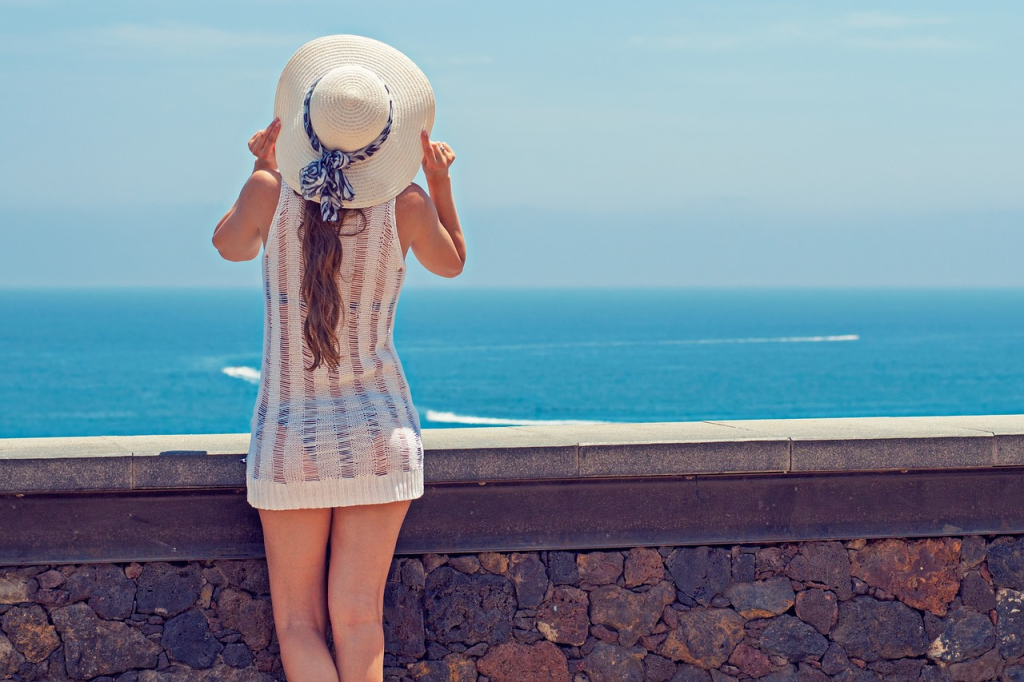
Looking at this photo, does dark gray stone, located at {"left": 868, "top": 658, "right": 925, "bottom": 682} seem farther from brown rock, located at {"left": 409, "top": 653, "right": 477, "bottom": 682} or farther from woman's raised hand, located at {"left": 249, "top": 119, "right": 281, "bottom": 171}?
woman's raised hand, located at {"left": 249, "top": 119, "right": 281, "bottom": 171}

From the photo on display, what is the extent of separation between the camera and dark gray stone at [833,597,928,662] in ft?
11.5

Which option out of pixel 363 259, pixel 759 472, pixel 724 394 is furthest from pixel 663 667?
pixel 724 394

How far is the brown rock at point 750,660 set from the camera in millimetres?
3469

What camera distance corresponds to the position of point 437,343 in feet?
343

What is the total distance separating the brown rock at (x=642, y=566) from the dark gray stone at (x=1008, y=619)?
1125 millimetres

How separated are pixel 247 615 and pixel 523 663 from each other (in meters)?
0.85

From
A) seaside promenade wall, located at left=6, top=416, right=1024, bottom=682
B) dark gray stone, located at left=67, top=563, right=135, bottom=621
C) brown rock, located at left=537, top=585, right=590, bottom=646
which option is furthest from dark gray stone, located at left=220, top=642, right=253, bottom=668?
brown rock, located at left=537, top=585, right=590, bottom=646

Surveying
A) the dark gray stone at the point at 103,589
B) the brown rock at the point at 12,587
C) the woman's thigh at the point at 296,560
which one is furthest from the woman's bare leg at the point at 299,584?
the brown rock at the point at 12,587

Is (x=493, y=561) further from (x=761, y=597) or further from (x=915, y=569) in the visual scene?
(x=915, y=569)

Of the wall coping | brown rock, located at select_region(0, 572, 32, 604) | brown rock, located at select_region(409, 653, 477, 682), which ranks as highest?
the wall coping

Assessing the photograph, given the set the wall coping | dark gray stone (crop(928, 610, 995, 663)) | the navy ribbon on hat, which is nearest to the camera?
the navy ribbon on hat

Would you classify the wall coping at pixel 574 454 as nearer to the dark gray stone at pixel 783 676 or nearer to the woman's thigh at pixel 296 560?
the woman's thigh at pixel 296 560

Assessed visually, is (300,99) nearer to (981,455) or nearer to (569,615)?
(569,615)

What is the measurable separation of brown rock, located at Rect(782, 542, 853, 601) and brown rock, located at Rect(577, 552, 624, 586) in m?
0.55
